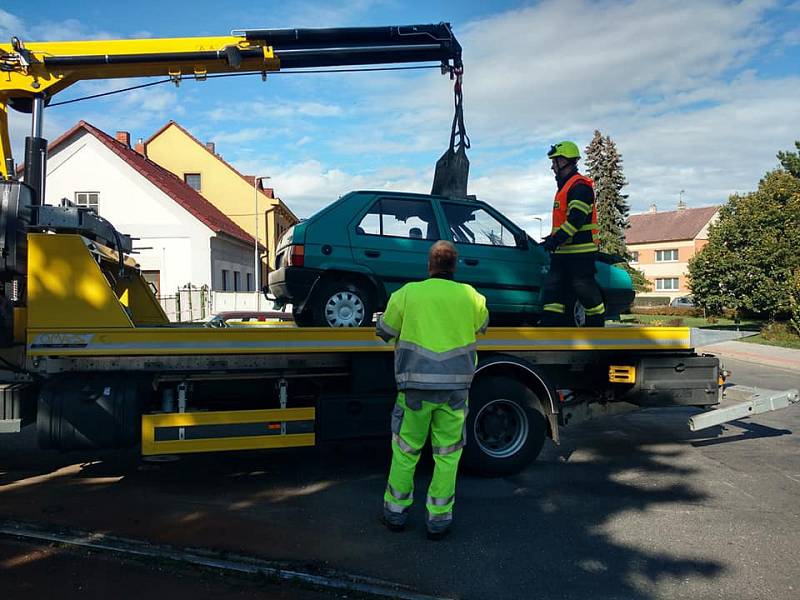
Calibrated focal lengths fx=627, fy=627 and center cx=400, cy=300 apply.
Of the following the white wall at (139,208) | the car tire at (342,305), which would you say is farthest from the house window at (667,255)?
the car tire at (342,305)

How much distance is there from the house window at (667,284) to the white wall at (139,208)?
4695cm

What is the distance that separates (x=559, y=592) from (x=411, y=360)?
5.23 feet

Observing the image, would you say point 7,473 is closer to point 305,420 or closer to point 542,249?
point 305,420

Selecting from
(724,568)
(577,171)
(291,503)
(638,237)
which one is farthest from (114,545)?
(638,237)

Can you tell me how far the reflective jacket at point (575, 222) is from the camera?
20.1 ft

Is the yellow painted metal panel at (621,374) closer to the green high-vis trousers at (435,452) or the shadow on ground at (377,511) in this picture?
the shadow on ground at (377,511)

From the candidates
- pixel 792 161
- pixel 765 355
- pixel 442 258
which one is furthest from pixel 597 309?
pixel 792 161

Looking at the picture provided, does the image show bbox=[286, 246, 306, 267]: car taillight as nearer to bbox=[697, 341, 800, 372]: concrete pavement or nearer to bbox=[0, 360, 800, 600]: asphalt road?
bbox=[0, 360, 800, 600]: asphalt road

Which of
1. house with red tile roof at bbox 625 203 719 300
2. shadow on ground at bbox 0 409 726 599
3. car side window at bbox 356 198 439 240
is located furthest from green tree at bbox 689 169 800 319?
house with red tile roof at bbox 625 203 719 300

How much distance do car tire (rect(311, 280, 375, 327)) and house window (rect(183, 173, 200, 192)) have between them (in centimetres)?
3182

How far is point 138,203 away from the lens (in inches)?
941

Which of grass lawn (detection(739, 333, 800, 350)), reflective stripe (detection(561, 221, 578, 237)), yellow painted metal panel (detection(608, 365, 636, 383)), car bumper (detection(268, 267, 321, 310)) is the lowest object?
grass lawn (detection(739, 333, 800, 350))

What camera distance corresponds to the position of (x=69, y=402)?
4.81 metres

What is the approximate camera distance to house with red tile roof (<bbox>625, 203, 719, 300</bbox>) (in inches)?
2223
